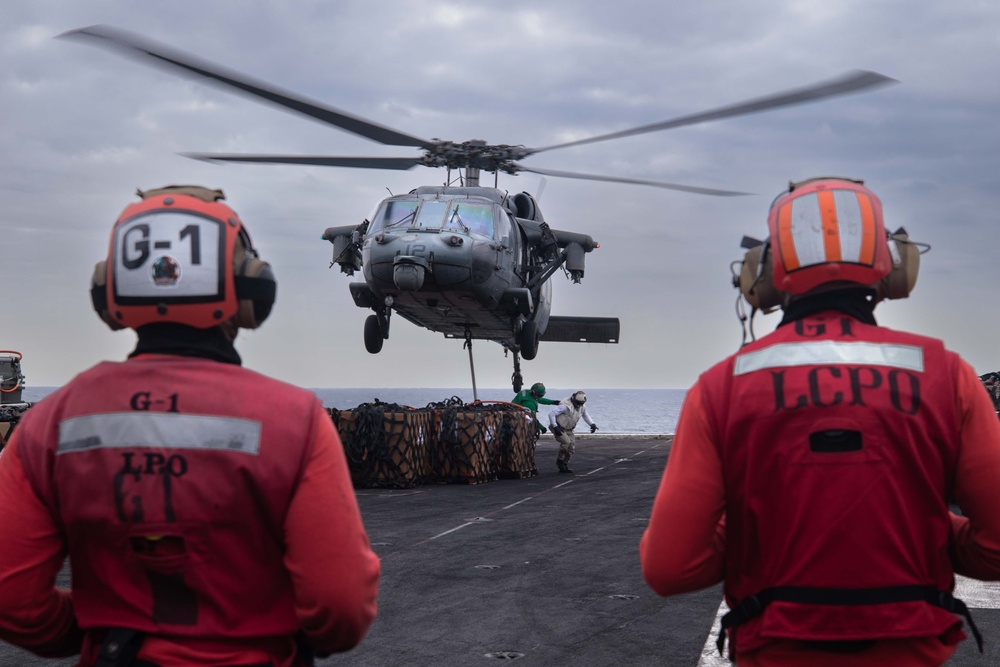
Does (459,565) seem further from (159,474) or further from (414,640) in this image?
(159,474)

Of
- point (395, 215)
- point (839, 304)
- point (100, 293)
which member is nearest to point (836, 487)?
point (839, 304)

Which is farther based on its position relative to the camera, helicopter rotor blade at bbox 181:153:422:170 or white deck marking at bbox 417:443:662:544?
helicopter rotor blade at bbox 181:153:422:170

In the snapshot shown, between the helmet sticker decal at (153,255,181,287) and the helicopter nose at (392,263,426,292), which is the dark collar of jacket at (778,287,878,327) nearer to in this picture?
the helmet sticker decal at (153,255,181,287)

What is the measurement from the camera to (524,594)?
834 cm

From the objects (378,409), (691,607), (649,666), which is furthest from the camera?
(378,409)

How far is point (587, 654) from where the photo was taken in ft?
21.1

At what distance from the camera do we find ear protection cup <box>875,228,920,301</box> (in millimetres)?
3064

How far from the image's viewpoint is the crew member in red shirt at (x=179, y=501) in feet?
8.05

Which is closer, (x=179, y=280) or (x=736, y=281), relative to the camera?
(x=179, y=280)

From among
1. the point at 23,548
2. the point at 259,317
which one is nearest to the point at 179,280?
the point at 259,317

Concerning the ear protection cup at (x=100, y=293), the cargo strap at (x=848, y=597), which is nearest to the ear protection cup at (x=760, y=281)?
the cargo strap at (x=848, y=597)

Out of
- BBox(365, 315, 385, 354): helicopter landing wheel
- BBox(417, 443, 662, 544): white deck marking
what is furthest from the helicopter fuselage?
BBox(417, 443, 662, 544): white deck marking

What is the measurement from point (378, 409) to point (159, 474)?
14934mm

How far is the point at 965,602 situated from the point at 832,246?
17.5 feet
